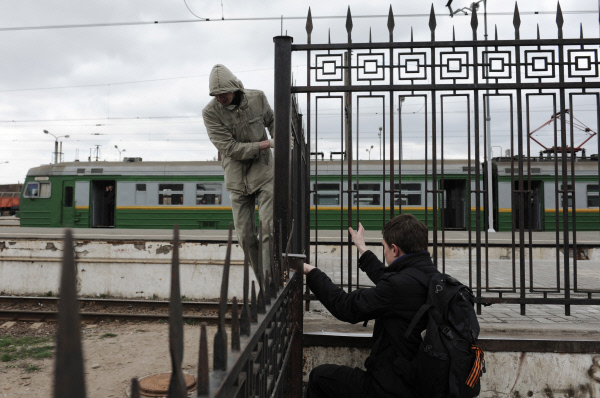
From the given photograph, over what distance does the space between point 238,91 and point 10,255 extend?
25.2 feet

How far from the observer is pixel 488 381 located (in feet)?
10.2

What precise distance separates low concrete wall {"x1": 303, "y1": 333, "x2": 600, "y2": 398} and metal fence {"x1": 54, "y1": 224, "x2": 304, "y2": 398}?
1535 mm

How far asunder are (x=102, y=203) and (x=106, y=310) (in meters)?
11.2

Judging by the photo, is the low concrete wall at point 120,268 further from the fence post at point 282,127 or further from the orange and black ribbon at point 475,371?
the orange and black ribbon at point 475,371

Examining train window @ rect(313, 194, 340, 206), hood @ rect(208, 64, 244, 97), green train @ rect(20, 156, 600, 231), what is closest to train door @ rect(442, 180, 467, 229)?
green train @ rect(20, 156, 600, 231)

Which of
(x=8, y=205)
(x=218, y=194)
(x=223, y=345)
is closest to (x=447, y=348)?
(x=223, y=345)

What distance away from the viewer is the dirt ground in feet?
15.6

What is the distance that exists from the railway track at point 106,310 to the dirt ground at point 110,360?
0.19m

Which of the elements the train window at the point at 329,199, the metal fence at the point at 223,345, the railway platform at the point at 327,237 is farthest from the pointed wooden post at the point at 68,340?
the train window at the point at 329,199

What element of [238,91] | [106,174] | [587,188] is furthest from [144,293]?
[587,188]

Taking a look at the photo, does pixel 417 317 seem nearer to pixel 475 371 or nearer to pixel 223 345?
pixel 475 371

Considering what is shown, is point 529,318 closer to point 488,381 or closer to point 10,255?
point 488,381

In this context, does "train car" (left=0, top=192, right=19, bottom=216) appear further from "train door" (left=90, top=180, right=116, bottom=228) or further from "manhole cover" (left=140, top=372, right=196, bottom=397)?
"manhole cover" (left=140, top=372, right=196, bottom=397)

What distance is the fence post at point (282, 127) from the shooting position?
309cm
